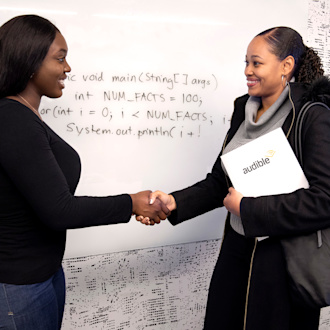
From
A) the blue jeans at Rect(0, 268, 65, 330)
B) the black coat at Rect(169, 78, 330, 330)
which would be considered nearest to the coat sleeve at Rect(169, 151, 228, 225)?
the black coat at Rect(169, 78, 330, 330)

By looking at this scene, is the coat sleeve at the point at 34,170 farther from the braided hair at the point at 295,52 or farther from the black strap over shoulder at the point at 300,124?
the braided hair at the point at 295,52

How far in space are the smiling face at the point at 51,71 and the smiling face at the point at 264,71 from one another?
0.59 metres

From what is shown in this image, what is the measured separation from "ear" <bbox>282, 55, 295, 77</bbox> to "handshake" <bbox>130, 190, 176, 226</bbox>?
58 centimetres

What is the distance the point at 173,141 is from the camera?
160cm

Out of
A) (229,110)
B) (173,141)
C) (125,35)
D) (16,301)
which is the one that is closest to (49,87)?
(16,301)

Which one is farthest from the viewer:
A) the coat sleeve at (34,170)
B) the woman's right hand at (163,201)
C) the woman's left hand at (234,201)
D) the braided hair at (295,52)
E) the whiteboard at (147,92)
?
the whiteboard at (147,92)

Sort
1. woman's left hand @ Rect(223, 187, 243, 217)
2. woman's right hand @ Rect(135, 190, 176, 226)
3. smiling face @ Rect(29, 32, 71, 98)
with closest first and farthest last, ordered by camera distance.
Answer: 1. smiling face @ Rect(29, 32, 71, 98)
2. woman's left hand @ Rect(223, 187, 243, 217)
3. woman's right hand @ Rect(135, 190, 176, 226)

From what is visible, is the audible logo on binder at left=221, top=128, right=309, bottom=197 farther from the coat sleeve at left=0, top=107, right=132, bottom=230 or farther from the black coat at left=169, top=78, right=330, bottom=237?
the coat sleeve at left=0, top=107, right=132, bottom=230

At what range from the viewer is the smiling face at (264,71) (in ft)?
3.59

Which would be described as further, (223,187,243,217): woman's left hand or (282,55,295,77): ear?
(282,55,295,77): ear

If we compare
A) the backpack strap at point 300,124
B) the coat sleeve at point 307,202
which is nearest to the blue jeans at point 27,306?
the coat sleeve at point 307,202

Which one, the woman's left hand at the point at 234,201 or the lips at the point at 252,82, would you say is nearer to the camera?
the woman's left hand at the point at 234,201

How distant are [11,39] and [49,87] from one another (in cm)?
15

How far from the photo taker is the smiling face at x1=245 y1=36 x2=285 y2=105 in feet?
3.59
